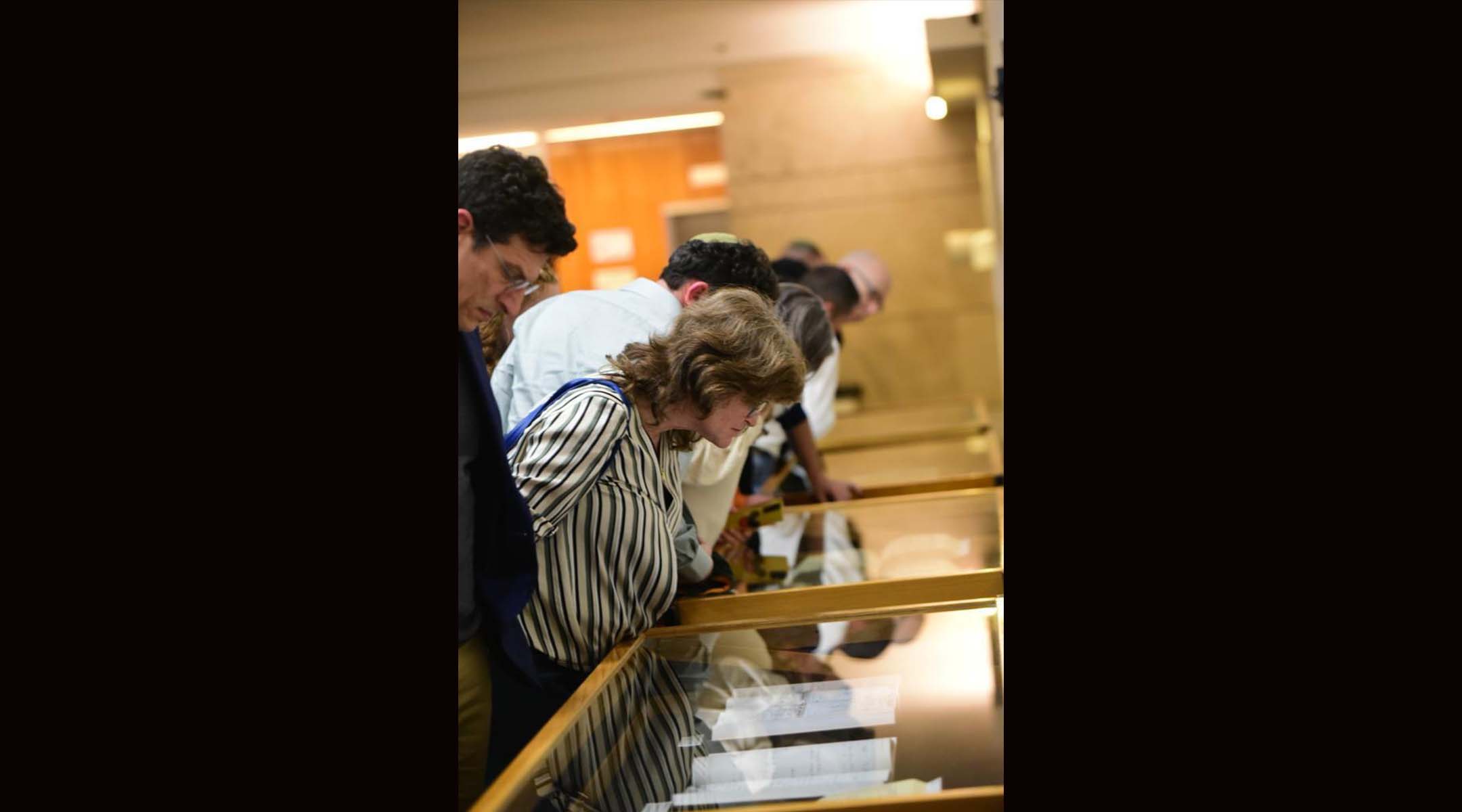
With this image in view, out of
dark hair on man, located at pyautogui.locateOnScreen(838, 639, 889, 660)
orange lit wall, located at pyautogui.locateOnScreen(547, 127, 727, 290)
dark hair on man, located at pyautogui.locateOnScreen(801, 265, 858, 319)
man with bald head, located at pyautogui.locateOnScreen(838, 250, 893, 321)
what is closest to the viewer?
dark hair on man, located at pyautogui.locateOnScreen(838, 639, 889, 660)

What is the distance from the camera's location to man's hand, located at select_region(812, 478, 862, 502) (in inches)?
137

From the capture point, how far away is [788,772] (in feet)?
4.27

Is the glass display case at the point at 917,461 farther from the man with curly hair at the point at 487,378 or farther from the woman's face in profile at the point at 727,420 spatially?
the man with curly hair at the point at 487,378

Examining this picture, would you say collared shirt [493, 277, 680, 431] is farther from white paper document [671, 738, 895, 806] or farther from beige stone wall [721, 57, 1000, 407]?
beige stone wall [721, 57, 1000, 407]

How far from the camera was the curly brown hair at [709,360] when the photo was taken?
69.6 inches

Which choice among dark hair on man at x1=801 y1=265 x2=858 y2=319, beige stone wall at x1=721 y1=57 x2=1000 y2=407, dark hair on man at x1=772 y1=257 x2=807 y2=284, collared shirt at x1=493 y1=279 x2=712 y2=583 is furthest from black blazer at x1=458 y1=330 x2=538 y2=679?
beige stone wall at x1=721 y1=57 x2=1000 y2=407

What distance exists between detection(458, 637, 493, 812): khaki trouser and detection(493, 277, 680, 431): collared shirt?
339 millimetres

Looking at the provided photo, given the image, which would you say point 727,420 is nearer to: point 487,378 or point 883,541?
point 487,378

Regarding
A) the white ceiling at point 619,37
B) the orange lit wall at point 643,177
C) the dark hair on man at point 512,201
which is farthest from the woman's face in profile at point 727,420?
the orange lit wall at point 643,177

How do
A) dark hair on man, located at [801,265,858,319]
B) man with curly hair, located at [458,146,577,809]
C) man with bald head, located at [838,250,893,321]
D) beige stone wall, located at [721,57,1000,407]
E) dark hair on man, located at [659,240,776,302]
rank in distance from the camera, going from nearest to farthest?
man with curly hair, located at [458,146,577,809], dark hair on man, located at [659,240,776,302], dark hair on man, located at [801,265,858,319], man with bald head, located at [838,250,893,321], beige stone wall, located at [721,57,1000,407]

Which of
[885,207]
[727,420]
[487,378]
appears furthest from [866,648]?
[885,207]
